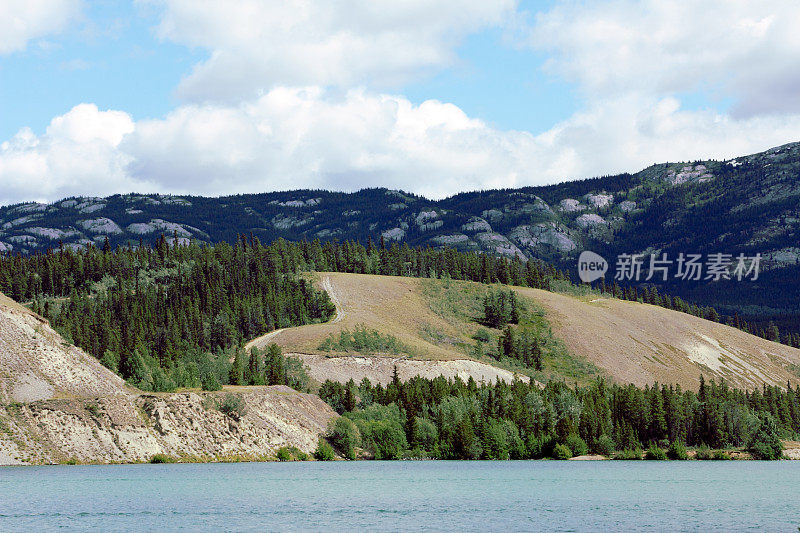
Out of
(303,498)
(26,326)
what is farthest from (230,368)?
(303,498)

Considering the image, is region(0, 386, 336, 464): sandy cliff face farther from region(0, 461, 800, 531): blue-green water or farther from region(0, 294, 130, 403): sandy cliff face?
region(0, 294, 130, 403): sandy cliff face

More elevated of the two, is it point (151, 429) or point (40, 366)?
point (40, 366)

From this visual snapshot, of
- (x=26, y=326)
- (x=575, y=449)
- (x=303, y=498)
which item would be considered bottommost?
(x=575, y=449)

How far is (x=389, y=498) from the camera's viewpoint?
266 ft

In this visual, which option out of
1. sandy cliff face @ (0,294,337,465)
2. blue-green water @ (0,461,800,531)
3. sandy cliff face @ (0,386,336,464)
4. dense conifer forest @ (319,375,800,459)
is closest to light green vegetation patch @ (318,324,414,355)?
dense conifer forest @ (319,375,800,459)

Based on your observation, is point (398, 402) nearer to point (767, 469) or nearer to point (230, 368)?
point (230, 368)

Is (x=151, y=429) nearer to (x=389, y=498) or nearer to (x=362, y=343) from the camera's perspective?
(x=389, y=498)

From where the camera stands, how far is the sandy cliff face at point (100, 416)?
365 ft

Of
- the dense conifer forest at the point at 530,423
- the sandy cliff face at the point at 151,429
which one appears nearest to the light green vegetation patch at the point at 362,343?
the dense conifer forest at the point at 530,423

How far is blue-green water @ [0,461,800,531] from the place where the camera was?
6519 cm

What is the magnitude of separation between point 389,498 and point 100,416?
50.5 metres

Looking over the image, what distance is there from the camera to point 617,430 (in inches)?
6137

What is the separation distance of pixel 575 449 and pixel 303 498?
74.4 m

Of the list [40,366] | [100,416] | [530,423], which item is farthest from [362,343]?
[100,416]
